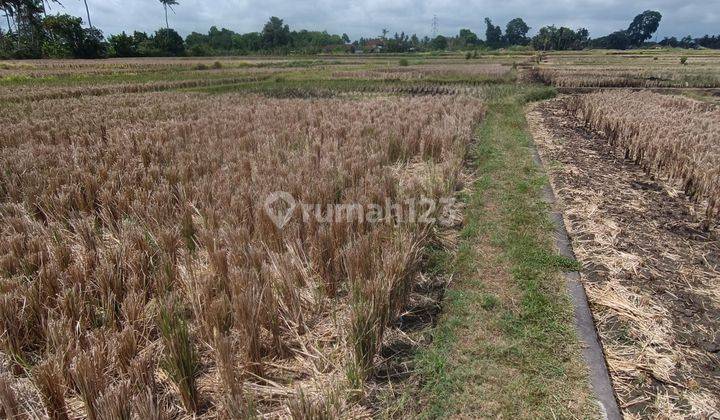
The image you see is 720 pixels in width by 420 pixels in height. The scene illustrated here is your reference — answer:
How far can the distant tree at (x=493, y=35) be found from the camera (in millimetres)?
131125

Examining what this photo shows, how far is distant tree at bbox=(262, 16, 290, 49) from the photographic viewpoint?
96.4 meters

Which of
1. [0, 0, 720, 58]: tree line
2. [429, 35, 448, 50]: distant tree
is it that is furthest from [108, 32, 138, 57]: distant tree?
[429, 35, 448, 50]: distant tree

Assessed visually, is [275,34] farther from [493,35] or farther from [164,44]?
[493,35]

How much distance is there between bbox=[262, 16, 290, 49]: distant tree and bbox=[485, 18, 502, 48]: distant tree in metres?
72.6

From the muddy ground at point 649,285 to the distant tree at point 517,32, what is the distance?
146448 millimetres

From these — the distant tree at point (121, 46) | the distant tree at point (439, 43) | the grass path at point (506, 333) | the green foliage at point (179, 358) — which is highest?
the distant tree at point (439, 43)

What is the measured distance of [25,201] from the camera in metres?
4.46

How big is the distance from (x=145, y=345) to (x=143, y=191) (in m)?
2.62

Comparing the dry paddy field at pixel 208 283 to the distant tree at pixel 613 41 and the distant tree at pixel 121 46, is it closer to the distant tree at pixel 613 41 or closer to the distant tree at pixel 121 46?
the distant tree at pixel 121 46

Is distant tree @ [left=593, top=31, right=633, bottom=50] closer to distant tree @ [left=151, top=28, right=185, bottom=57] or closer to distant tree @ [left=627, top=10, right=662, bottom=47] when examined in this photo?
distant tree @ [left=627, top=10, right=662, bottom=47]

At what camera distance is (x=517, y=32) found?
132125 mm

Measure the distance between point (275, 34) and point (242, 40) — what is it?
18286 millimetres

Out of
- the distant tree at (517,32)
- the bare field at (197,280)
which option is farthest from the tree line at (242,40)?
the bare field at (197,280)

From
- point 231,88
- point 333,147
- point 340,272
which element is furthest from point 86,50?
point 340,272
